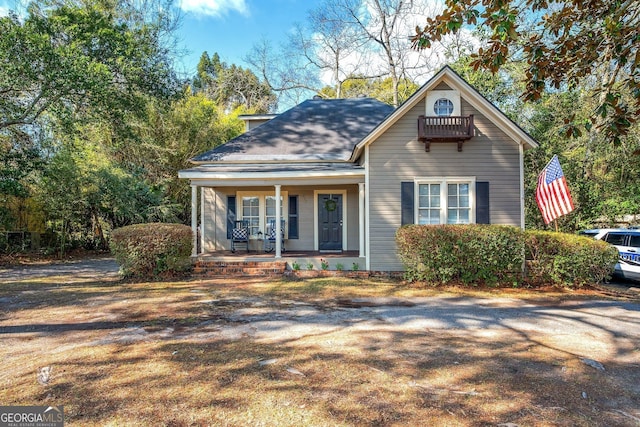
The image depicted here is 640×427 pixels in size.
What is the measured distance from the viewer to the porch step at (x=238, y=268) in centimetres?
995

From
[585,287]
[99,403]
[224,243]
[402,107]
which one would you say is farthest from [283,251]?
[99,403]

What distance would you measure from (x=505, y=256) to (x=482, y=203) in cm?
174

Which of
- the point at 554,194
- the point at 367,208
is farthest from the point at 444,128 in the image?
the point at 554,194

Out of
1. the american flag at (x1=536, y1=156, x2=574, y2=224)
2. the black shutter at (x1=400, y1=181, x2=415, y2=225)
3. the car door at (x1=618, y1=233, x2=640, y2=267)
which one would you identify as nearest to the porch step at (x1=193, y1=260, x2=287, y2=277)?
the black shutter at (x1=400, y1=181, x2=415, y2=225)

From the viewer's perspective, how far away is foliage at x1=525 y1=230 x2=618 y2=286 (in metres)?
8.05

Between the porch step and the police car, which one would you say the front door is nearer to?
the porch step

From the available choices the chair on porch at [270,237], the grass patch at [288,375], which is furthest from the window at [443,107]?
the grass patch at [288,375]

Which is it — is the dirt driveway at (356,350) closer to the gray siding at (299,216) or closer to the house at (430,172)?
the house at (430,172)

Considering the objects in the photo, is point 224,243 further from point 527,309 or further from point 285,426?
point 285,426

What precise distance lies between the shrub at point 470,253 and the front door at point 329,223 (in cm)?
368

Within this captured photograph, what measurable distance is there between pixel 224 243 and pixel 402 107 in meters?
7.14

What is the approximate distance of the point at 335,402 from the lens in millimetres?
3025

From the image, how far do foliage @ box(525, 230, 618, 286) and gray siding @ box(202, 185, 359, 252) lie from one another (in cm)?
516
